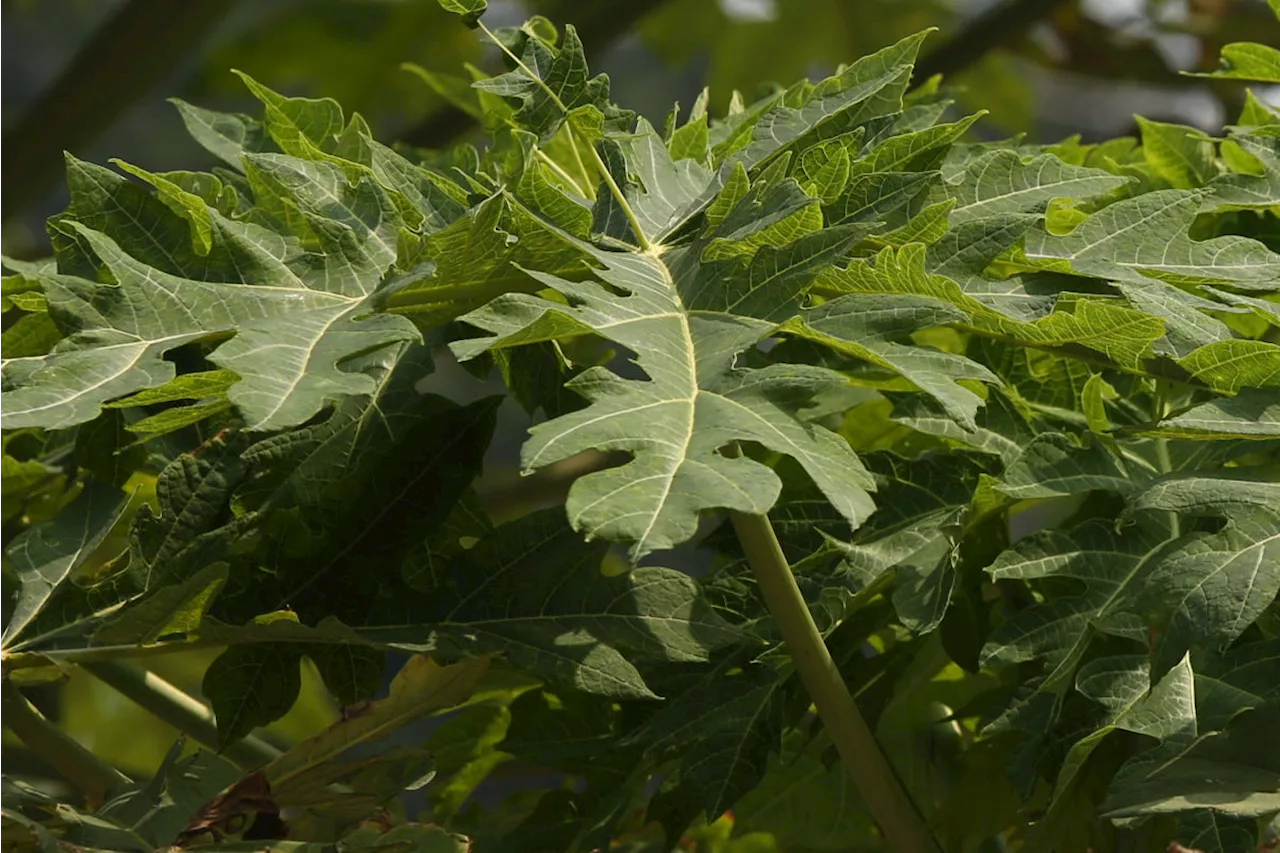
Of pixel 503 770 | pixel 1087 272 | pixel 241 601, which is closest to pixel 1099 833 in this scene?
pixel 1087 272

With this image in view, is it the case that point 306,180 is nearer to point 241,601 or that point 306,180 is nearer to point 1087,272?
point 241,601

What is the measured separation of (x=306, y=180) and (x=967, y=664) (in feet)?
1.05

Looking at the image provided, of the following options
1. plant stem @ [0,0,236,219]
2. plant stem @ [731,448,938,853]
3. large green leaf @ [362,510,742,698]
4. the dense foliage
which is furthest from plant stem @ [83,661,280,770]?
plant stem @ [0,0,236,219]

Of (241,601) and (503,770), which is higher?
(241,601)

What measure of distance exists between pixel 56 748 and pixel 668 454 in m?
0.32

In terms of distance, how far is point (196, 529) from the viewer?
1.79 feet

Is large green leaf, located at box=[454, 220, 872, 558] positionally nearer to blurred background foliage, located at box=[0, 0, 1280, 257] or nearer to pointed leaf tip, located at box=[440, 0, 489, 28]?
pointed leaf tip, located at box=[440, 0, 489, 28]

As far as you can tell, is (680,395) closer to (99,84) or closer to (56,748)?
(56,748)

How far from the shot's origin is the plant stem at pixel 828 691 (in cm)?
48

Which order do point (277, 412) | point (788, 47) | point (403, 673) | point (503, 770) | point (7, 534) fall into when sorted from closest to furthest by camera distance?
point (277, 412), point (403, 673), point (7, 534), point (503, 770), point (788, 47)

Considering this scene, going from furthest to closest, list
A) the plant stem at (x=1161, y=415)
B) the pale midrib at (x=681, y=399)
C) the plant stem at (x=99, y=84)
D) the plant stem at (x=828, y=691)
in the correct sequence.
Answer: the plant stem at (x=99, y=84)
the plant stem at (x=1161, y=415)
the plant stem at (x=828, y=691)
the pale midrib at (x=681, y=399)

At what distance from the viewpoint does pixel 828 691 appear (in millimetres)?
503

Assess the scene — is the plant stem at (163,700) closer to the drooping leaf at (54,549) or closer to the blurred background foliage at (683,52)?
the drooping leaf at (54,549)

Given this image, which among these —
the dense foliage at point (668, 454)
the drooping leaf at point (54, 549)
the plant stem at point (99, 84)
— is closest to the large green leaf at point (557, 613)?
the dense foliage at point (668, 454)
